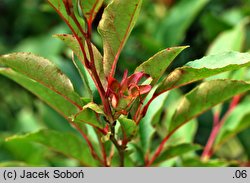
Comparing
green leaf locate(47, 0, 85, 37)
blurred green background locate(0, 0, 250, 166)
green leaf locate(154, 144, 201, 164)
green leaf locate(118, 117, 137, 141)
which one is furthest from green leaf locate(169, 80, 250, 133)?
blurred green background locate(0, 0, 250, 166)

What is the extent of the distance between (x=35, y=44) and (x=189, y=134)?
1.22 meters

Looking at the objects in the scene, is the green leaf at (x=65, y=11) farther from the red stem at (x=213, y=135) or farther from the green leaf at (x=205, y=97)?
the red stem at (x=213, y=135)

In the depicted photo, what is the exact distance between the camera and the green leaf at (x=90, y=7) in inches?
33.8

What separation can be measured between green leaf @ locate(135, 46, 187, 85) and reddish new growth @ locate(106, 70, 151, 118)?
2 centimetres

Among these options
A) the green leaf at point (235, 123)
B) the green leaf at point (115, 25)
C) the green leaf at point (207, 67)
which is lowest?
the green leaf at point (207, 67)

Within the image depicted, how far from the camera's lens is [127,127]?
930 mm

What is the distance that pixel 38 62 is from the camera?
0.94 meters

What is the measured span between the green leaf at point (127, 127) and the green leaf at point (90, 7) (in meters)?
0.18

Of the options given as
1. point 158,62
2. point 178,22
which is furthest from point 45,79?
point 178,22

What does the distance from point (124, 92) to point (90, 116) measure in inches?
2.8

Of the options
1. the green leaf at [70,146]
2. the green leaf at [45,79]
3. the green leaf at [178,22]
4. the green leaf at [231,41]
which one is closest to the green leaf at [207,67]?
the green leaf at [45,79]

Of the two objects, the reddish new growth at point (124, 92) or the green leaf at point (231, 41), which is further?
the green leaf at point (231, 41)

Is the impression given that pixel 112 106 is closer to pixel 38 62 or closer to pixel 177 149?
pixel 38 62

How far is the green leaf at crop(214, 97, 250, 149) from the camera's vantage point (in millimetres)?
1384
